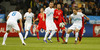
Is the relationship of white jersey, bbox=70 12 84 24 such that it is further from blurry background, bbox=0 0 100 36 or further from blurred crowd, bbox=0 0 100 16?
blurred crowd, bbox=0 0 100 16

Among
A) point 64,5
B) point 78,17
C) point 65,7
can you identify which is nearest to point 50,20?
point 78,17

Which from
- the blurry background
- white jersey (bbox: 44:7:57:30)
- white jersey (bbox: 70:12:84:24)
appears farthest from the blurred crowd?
white jersey (bbox: 70:12:84:24)

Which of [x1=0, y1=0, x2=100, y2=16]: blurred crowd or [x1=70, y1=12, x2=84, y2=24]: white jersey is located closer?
[x1=70, y1=12, x2=84, y2=24]: white jersey

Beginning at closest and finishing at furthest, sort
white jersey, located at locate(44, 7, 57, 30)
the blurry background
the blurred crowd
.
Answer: white jersey, located at locate(44, 7, 57, 30) < the blurry background < the blurred crowd

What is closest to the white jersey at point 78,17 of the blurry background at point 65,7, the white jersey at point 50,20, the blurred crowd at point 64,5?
the white jersey at point 50,20

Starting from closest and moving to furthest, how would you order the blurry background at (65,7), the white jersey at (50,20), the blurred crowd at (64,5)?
the white jersey at (50,20), the blurry background at (65,7), the blurred crowd at (64,5)

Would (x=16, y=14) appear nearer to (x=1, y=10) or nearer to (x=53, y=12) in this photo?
(x=53, y=12)

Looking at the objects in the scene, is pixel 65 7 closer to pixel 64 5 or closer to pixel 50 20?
pixel 64 5

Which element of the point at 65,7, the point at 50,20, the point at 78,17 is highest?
the point at 78,17

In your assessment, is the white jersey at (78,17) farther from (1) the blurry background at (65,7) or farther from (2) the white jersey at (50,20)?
(1) the blurry background at (65,7)

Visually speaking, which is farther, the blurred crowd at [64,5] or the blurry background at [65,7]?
the blurred crowd at [64,5]

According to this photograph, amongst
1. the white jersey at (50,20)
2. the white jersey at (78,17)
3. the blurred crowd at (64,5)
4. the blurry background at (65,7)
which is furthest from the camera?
the blurred crowd at (64,5)

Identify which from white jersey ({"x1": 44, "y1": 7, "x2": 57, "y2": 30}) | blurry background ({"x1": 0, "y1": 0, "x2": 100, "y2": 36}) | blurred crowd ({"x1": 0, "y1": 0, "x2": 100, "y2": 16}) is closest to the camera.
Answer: white jersey ({"x1": 44, "y1": 7, "x2": 57, "y2": 30})

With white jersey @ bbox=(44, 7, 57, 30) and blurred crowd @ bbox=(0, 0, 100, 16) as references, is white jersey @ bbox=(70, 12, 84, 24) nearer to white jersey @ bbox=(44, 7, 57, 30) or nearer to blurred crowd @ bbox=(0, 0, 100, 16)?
white jersey @ bbox=(44, 7, 57, 30)
